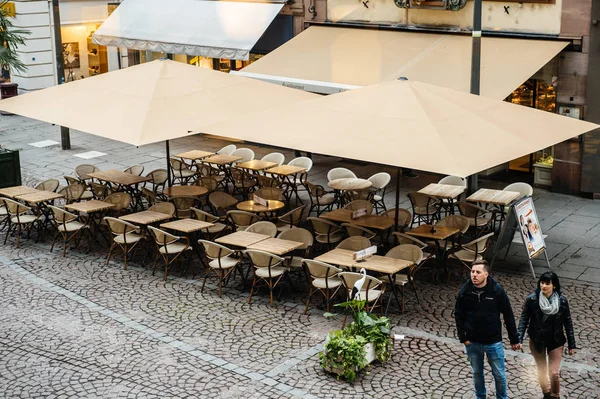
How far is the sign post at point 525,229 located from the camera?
13.6 meters

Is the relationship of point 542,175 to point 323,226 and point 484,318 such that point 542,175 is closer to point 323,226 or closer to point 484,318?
point 323,226

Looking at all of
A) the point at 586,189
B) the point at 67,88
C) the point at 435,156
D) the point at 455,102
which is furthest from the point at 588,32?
the point at 67,88

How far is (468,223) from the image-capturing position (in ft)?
46.4

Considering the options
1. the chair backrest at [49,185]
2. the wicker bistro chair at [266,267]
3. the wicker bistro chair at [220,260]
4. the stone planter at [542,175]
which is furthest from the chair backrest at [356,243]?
the stone planter at [542,175]

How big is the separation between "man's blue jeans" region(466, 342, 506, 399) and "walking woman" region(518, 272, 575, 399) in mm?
333

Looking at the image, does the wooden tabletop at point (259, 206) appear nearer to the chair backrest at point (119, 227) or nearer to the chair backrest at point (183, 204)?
the chair backrest at point (183, 204)

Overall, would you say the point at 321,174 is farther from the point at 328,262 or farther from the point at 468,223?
the point at 328,262

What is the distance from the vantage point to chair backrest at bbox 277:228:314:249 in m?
13.7

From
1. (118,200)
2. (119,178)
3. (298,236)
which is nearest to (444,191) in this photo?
(298,236)

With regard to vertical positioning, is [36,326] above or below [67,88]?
below

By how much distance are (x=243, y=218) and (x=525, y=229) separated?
4.39 m

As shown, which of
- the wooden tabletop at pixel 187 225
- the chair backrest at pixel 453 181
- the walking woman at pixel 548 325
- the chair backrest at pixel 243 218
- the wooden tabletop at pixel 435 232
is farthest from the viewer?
the chair backrest at pixel 453 181

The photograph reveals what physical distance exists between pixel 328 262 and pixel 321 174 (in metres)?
8.80

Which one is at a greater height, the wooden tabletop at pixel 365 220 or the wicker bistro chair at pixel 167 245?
the wooden tabletop at pixel 365 220
